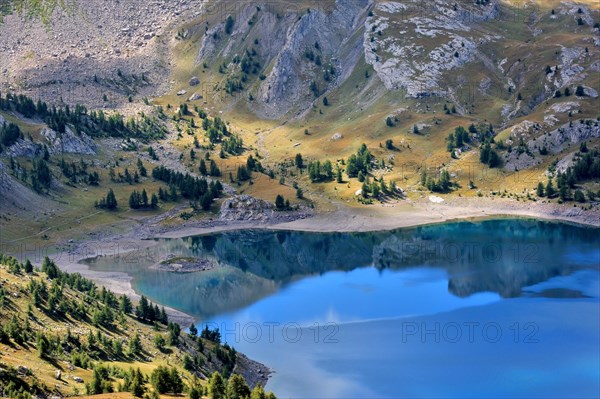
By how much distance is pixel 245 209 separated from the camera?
Result: 19375cm

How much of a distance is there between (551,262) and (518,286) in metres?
17.7

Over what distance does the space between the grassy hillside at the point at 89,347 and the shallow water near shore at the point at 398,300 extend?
11.2 metres

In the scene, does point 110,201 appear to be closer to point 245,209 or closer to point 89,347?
point 245,209

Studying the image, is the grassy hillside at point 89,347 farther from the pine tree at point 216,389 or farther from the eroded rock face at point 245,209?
the eroded rock face at point 245,209

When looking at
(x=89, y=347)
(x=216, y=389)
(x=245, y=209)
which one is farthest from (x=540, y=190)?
(x=216, y=389)

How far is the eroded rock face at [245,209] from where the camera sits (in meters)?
192

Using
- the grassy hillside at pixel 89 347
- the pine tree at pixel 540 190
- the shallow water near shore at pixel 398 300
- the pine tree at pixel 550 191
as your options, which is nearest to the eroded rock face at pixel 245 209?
the shallow water near shore at pixel 398 300

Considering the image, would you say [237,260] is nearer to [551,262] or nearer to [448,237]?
[448,237]

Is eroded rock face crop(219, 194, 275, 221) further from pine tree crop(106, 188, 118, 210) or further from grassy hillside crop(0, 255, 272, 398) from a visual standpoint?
grassy hillside crop(0, 255, 272, 398)

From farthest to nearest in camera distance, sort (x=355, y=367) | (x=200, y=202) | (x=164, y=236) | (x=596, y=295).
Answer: (x=200, y=202) → (x=164, y=236) → (x=596, y=295) → (x=355, y=367)

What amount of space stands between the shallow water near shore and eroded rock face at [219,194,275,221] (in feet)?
17.2

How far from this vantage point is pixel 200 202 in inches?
7633

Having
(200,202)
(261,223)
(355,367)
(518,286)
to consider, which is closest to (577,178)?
(518,286)

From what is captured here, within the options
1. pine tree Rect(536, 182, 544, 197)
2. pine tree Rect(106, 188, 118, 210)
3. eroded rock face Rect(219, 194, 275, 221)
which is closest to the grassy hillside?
pine tree Rect(106, 188, 118, 210)
